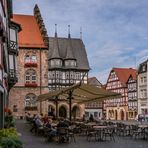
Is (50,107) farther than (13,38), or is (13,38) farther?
(50,107)

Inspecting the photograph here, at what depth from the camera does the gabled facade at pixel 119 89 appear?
88062 mm

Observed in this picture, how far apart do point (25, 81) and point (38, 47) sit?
203 inches

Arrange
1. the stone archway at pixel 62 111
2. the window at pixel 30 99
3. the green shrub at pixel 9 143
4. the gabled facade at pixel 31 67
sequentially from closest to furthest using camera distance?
the green shrub at pixel 9 143
the gabled facade at pixel 31 67
the window at pixel 30 99
the stone archway at pixel 62 111

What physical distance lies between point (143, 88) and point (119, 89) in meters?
11.2

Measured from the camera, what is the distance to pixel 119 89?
294 feet

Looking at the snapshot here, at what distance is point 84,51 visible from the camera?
77250 mm

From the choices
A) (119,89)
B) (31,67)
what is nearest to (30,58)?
(31,67)

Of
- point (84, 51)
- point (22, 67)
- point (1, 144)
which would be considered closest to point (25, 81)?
point (22, 67)

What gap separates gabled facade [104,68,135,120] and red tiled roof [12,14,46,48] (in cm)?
A: 3087

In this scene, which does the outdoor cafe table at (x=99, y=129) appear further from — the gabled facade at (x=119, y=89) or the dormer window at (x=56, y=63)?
the gabled facade at (x=119, y=89)

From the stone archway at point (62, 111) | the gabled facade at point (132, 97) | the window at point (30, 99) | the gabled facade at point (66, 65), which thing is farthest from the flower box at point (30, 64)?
the gabled facade at point (132, 97)

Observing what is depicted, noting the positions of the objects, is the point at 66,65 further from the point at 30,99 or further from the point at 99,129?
the point at 99,129

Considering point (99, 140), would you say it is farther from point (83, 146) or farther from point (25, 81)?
point (25, 81)

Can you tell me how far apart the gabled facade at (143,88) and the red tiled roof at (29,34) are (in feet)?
82.8
